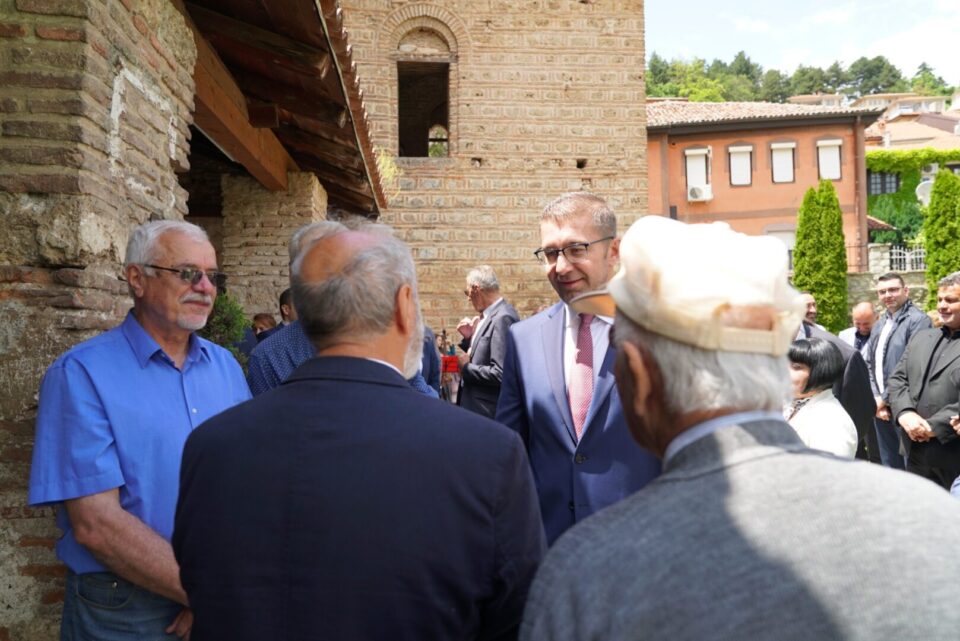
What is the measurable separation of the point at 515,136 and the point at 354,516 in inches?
617

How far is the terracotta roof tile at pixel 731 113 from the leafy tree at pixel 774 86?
68.6m

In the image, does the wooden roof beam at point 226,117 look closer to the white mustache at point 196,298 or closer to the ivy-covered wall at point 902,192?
the white mustache at point 196,298

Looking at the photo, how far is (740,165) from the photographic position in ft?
100

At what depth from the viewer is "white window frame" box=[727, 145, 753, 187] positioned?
1202 inches

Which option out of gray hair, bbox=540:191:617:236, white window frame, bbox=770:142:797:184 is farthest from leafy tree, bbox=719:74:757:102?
gray hair, bbox=540:191:617:236

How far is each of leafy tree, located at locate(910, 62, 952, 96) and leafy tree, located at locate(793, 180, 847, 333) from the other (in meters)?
83.7

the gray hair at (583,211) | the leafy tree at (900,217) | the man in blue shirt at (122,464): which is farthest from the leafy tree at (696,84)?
the man in blue shirt at (122,464)

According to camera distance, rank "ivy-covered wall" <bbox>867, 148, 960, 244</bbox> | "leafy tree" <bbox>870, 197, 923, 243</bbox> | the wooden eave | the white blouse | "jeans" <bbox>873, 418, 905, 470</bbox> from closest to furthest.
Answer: the white blouse
the wooden eave
"jeans" <bbox>873, 418, 905, 470</bbox>
"leafy tree" <bbox>870, 197, 923, 243</bbox>
"ivy-covered wall" <bbox>867, 148, 960, 244</bbox>

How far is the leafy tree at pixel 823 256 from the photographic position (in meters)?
26.9

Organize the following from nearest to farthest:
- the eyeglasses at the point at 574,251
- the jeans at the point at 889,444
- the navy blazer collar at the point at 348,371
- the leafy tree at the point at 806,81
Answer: the navy blazer collar at the point at 348,371 < the eyeglasses at the point at 574,251 < the jeans at the point at 889,444 < the leafy tree at the point at 806,81

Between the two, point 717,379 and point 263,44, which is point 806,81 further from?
point 717,379

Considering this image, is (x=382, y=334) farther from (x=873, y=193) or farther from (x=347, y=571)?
(x=873, y=193)

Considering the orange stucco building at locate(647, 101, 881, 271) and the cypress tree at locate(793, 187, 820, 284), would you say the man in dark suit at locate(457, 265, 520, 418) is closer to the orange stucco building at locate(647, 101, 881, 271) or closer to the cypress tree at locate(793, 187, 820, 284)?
the cypress tree at locate(793, 187, 820, 284)

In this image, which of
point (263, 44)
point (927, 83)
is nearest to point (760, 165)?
point (263, 44)
